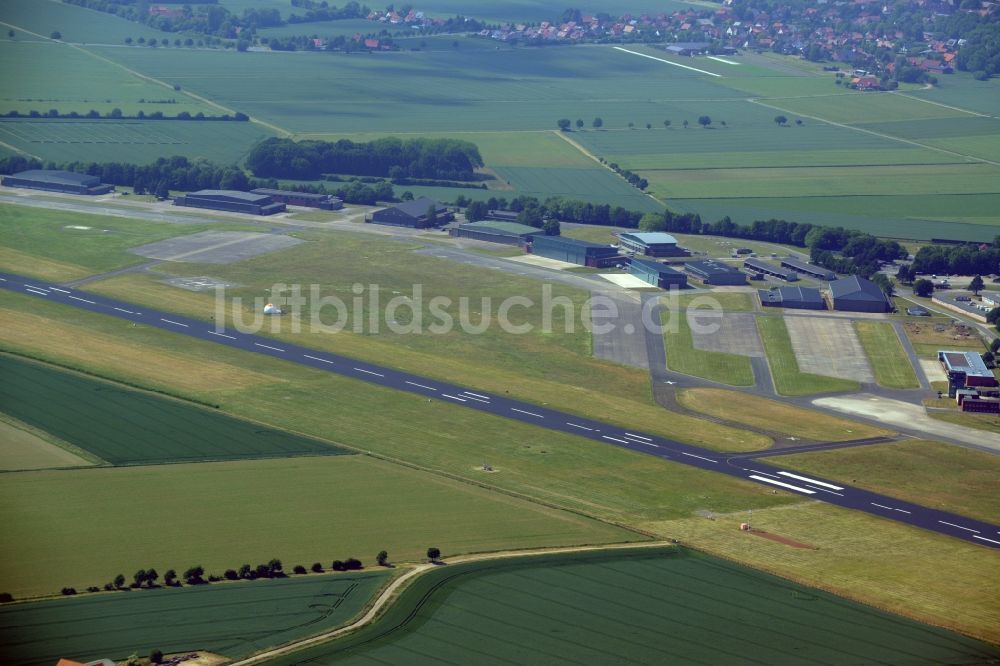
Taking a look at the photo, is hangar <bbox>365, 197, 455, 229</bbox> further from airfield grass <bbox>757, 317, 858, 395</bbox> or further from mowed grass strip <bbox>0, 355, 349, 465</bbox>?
mowed grass strip <bbox>0, 355, 349, 465</bbox>

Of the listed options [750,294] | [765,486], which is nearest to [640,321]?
[750,294]

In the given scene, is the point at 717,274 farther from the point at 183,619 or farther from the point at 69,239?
the point at 183,619

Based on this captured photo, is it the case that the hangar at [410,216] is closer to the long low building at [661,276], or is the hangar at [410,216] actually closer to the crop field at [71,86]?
the long low building at [661,276]

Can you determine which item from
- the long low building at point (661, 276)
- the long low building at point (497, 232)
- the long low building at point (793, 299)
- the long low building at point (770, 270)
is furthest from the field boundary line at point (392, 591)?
the long low building at point (497, 232)

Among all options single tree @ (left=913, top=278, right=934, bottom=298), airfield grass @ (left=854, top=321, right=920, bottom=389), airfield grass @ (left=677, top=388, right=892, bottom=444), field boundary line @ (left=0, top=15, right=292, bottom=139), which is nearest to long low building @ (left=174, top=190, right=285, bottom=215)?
field boundary line @ (left=0, top=15, right=292, bottom=139)

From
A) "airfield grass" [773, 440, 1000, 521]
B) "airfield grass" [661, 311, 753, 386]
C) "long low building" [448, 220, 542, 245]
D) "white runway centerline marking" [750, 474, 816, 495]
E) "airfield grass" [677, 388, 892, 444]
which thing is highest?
"long low building" [448, 220, 542, 245]

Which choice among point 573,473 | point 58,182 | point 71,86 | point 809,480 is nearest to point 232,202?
point 58,182

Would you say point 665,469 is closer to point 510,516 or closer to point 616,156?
point 510,516
